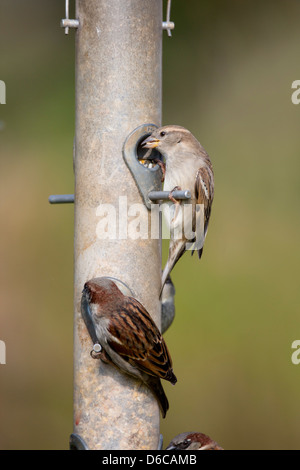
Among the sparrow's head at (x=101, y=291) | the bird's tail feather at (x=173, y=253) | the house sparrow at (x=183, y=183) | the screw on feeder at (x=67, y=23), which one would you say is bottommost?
the sparrow's head at (x=101, y=291)

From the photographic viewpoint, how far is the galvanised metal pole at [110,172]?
4.20 metres

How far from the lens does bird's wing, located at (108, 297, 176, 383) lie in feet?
13.2

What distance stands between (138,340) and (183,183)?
750mm

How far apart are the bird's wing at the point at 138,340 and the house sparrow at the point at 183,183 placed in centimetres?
34

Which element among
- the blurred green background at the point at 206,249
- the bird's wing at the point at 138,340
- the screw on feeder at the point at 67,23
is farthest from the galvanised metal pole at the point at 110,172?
the blurred green background at the point at 206,249

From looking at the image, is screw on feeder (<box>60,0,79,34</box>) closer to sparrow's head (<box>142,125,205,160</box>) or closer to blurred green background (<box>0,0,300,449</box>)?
sparrow's head (<box>142,125,205,160</box>)

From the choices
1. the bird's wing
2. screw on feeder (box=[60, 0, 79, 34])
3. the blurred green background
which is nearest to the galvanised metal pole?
screw on feeder (box=[60, 0, 79, 34])

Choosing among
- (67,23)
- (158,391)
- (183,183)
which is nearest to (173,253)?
(183,183)

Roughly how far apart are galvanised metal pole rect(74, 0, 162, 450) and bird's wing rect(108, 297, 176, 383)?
158 mm

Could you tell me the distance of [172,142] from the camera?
4379 mm

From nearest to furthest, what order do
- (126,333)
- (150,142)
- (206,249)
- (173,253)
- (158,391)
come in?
1. (126,333)
2. (158,391)
3. (150,142)
4. (173,253)
5. (206,249)

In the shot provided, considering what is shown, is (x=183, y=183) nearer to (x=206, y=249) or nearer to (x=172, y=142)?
(x=172, y=142)

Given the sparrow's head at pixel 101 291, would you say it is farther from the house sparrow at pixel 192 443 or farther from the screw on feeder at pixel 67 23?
the screw on feeder at pixel 67 23

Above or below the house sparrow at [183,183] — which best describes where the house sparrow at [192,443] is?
below
